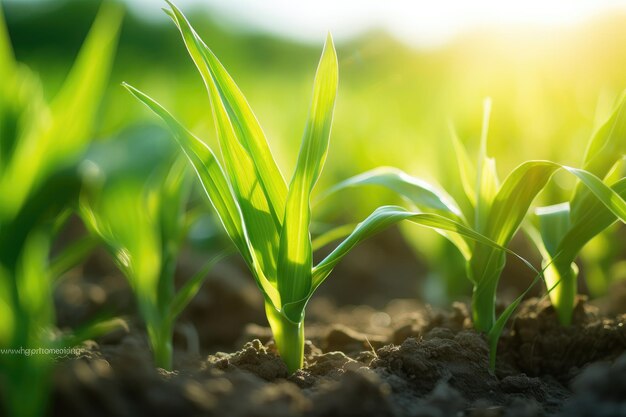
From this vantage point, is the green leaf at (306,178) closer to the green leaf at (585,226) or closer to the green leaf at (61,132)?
the green leaf at (61,132)

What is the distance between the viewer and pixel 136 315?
2244mm

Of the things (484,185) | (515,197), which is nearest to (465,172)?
(484,185)

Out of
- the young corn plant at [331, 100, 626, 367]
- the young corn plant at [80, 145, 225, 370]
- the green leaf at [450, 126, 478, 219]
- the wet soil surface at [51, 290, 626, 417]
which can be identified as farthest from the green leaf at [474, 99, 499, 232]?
the young corn plant at [80, 145, 225, 370]

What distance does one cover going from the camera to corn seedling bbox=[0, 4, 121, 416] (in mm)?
948

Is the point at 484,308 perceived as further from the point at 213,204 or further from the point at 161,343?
the point at 161,343

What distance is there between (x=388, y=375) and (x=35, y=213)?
0.68 m

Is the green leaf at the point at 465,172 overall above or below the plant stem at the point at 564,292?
above

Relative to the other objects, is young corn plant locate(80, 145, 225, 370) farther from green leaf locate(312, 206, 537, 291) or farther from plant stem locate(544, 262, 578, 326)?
plant stem locate(544, 262, 578, 326)

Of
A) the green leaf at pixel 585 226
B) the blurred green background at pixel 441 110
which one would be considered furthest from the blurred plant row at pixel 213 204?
the blurred green background at pixel 441 110

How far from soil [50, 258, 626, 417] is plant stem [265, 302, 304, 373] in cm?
3

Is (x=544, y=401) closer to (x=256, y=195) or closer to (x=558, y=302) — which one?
(x=558, y=302)

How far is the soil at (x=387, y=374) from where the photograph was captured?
91cm

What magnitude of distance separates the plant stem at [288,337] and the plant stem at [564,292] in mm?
579

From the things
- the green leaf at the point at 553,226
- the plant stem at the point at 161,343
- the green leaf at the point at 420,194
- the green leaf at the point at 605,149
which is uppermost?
the green leaf at the point at 605,149
